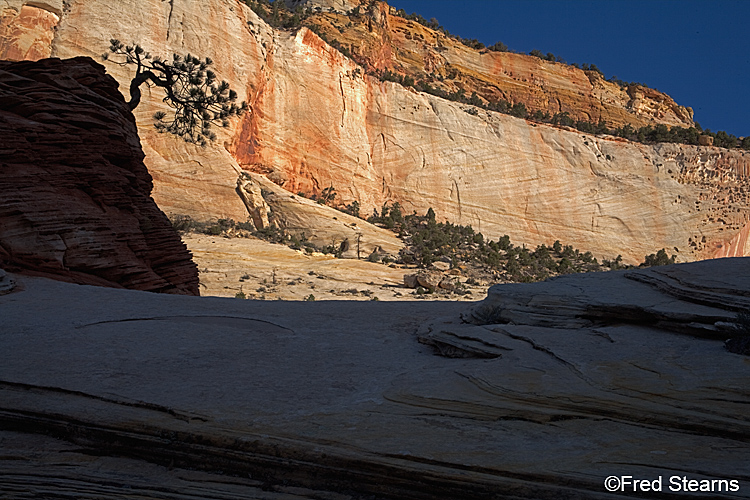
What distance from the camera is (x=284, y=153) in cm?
3353

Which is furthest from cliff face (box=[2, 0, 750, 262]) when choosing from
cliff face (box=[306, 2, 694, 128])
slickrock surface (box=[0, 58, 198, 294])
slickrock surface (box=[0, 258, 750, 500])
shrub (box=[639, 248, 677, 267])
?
slickrock surface (box=[0, 258, 750, 500])

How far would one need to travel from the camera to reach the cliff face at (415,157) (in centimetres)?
3012

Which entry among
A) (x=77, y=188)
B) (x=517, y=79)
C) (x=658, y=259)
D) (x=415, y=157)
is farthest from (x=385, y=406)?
(x=517, y=79)

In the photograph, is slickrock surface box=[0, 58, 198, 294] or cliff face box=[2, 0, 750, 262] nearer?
slickrock surface box=[0, 58, 198, 294]

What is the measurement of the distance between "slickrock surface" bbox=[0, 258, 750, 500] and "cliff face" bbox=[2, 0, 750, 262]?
24.1 m

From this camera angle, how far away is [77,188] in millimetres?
10273

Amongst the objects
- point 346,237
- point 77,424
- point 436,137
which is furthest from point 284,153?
point 77,424

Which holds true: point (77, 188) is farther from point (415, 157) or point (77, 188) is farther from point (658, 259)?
point (658, 259)

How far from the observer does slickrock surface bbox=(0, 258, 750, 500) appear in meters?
2.87

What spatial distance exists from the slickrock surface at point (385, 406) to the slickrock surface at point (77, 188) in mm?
4056

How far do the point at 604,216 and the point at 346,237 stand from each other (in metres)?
21.5

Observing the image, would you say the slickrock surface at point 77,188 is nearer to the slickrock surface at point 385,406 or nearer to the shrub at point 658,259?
the slickrock surface at point 385,406

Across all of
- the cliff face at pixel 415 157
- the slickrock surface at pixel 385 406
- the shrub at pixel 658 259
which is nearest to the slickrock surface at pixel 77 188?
the slickrock surface at pixel 385 406

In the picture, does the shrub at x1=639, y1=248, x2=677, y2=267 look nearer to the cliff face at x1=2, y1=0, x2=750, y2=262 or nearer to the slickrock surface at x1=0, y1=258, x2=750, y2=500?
the cliff face at x1=2, y1=0, x2=750, y2=262
